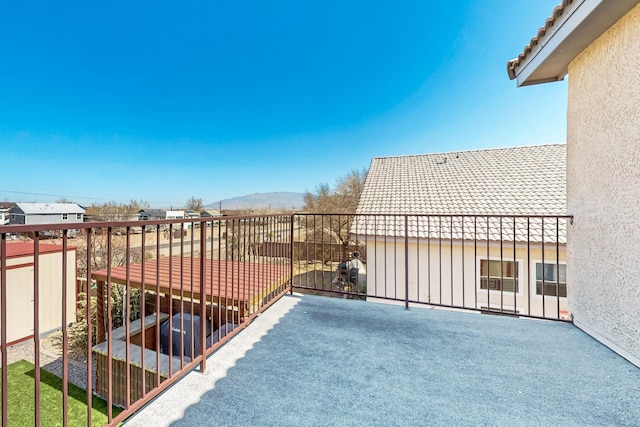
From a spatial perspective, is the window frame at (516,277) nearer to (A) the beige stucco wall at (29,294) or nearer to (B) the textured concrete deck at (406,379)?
(B) the textured concrete deck at (406,379)

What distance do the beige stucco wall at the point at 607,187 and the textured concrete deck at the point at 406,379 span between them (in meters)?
0.27

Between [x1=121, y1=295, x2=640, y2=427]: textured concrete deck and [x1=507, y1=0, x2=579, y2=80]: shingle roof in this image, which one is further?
[x1=507, y1=0, x2=579, y2=80]: shingle roof

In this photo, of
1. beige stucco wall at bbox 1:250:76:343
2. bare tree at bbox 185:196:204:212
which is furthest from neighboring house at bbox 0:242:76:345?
bare tree at bbox 185:196:204:212

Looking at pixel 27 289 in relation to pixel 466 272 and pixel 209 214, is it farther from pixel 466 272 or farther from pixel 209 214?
pixel 466 272

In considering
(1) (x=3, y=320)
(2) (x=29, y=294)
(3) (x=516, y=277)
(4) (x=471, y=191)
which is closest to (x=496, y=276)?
(3) (x=516, y=277)

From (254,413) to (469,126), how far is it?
12584 mm

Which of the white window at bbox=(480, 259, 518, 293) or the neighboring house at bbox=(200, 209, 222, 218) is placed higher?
the neighboring house at bbox=(200, 209, 222, 218)

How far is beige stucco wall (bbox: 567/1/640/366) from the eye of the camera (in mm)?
1858

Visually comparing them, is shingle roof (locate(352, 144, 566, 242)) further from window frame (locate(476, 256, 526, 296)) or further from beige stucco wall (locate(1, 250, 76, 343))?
beige stucco wall (locate(1, 250, 76, 343))

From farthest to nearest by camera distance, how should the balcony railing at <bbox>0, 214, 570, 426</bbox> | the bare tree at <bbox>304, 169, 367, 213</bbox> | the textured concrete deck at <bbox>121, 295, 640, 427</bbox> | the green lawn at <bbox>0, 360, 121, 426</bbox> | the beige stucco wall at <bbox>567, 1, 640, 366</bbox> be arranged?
the bare tree at <bbox>304, 169, 367, 213</bbox> < the green lawn at <bbox>0, 360, 121, 426</bbox> < the beige stucco wall at <bbox>567, 1, 640, 366</bbox> < the textured concrete deck at <bbox>121, 295, 640, 427</bbox> < the balcony railing at <bbox>0, 214, 570, 426</bbox>

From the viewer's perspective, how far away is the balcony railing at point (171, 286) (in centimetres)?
115

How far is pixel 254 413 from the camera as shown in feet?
4.45

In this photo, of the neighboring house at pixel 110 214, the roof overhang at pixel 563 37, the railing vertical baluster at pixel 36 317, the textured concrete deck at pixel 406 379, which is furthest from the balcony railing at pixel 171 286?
the neighboring house at pixel 110 214

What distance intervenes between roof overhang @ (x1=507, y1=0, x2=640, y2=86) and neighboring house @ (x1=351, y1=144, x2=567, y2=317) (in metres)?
2.31
